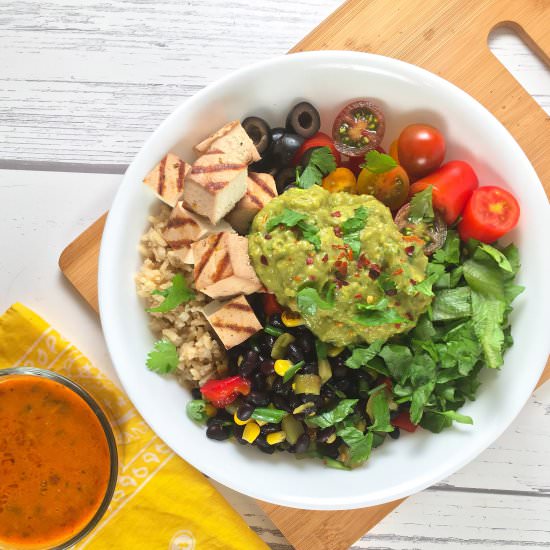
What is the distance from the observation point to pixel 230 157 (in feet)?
7.35

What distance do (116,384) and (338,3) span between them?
192 centimetres

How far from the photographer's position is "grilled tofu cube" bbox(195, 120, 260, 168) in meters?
2.26

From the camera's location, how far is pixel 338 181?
8.02 feet

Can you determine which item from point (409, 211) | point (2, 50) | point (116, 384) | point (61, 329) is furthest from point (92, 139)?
point (409, 211)

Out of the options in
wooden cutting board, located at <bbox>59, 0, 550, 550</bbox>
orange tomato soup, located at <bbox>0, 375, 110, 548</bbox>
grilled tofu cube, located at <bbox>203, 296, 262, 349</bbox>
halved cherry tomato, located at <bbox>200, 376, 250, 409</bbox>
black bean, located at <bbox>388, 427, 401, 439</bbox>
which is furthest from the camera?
orange tomato soup, located at <bbox>0, 375, 110, 548</bbox>

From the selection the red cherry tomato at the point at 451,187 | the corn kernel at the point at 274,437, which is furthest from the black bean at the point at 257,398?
the red cherry tomato at the point at 451,187

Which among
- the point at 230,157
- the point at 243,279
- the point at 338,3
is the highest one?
the point at 338,3

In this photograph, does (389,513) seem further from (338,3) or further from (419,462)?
(338,3)

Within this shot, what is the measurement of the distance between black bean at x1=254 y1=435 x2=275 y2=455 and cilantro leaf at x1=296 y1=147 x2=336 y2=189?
0.95 m

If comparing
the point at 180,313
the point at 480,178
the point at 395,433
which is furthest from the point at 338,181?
the point at 395,433

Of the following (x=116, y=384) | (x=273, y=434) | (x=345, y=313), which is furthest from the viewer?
(x=116, y=384)

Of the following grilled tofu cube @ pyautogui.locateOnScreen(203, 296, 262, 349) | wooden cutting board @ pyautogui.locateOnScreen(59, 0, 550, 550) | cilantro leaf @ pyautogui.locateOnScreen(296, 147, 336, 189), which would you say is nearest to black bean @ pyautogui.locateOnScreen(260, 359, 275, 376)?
grilled tofu cube @ pyautogui.locateOnScreen(203, 296, 262, 349)

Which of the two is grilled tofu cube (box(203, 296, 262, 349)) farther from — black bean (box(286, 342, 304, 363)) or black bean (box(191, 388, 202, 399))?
black bean (box(191, 388, 202, 399))

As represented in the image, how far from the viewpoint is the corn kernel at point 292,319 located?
2.32 metres
